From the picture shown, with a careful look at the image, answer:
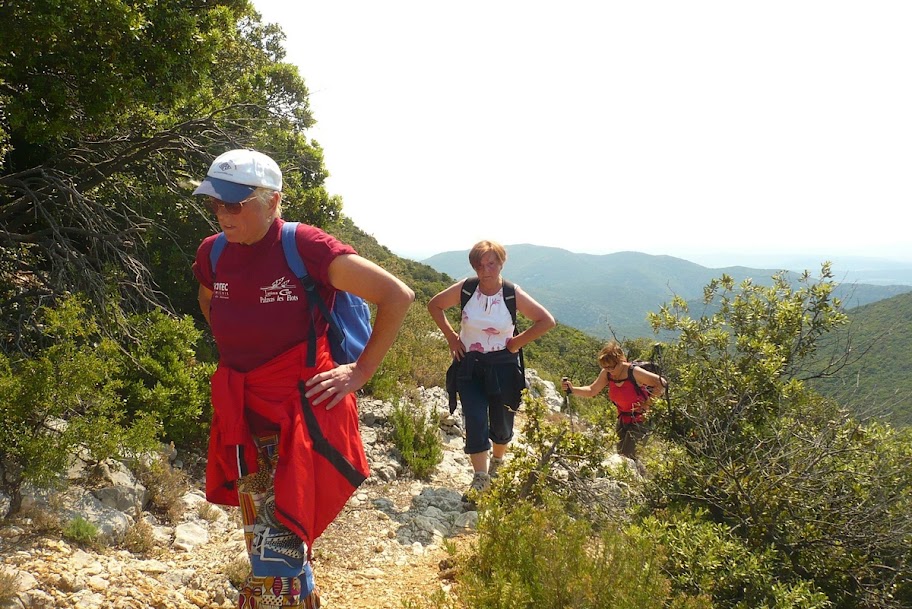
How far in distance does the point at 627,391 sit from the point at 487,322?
1783 millimetres

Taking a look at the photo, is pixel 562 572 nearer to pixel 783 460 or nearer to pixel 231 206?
pixel 783 460

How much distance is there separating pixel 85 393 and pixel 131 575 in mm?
1095

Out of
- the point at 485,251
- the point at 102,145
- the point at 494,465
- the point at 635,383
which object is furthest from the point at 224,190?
the point at 102,145

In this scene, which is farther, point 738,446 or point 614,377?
point 614,377

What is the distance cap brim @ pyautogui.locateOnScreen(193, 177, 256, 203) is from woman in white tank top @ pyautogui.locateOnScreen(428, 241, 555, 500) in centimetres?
256

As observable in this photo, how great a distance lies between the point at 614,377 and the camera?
5.22 metres

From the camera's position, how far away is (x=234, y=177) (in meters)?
1.94

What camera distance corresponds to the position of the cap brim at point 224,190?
1932mm

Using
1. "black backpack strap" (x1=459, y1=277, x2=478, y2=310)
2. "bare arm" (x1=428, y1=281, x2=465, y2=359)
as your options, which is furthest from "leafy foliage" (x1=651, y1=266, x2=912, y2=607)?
"bare arm" (x1=428, y1=281, x2=465, y2=359)

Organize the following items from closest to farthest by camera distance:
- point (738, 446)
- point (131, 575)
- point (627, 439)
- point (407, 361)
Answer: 1. point (131, 575)
2. point (738, 446)
3. point (627, 439)
4. point (407, 361)

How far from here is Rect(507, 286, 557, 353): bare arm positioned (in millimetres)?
4387

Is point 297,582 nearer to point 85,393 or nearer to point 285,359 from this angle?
point 285,359

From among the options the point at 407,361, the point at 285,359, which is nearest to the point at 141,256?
the point at 407,361

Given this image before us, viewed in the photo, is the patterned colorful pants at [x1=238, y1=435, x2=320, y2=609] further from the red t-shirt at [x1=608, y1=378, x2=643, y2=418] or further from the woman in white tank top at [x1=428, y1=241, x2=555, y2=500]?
the red t-shirt at [x1=608, y1=378, x2=643, y2=418]
